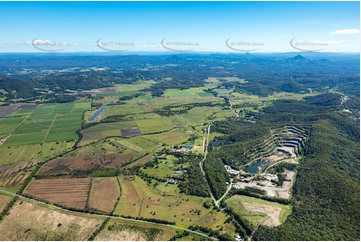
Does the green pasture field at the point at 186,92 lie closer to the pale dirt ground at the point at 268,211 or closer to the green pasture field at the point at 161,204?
the green pasture field at the point at 161,204

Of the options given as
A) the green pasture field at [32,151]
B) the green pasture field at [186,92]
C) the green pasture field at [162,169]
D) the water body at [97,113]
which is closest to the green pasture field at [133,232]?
the green pasture field at [162,169]

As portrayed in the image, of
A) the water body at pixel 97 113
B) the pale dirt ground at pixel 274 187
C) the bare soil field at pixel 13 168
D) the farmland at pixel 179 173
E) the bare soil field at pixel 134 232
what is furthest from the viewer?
the water body at pixel 97 113

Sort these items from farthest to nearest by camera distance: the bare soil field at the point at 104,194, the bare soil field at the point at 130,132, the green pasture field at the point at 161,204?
the bare soil field at the point at 130,132 < the bare soil field at the point at 104,194 < the green pasture field at the point at 161,204

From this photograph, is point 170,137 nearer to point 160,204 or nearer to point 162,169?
point 162,169

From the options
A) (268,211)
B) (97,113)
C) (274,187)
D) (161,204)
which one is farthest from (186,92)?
(268,211)

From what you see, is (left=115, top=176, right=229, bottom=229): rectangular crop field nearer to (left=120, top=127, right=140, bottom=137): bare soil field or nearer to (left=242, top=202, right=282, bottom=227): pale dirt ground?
(left=242, top=202, right=282, bottom=227): pale dirt ground

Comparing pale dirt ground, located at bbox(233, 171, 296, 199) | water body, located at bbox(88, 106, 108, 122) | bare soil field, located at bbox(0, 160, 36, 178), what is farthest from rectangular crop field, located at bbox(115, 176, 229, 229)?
water body, located at bbox(88, 106, 108, 122)

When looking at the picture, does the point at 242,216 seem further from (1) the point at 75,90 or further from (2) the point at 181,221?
(1) the point at 75,90
